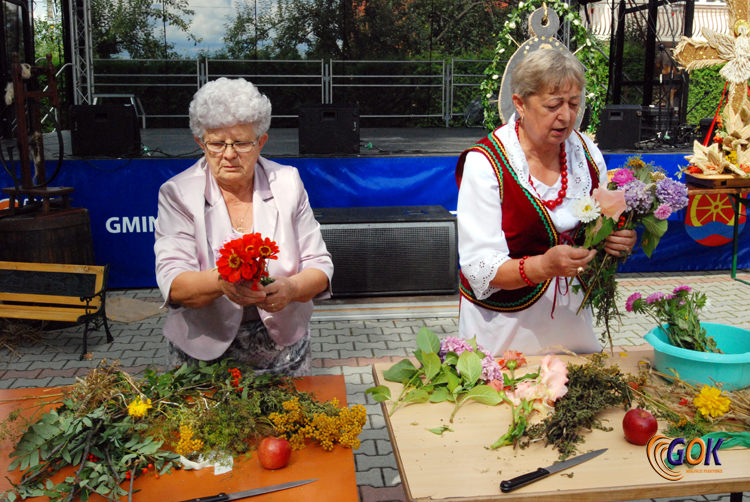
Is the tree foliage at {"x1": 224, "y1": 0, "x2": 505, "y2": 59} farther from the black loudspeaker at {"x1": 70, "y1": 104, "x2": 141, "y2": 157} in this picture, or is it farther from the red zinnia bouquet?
the red zinnia bouquet

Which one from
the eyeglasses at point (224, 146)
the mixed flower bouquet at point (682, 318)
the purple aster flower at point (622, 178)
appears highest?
the eyeglasses at point (224, 146)

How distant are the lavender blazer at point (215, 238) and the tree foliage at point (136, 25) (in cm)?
1426

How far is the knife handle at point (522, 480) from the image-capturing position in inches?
58.7

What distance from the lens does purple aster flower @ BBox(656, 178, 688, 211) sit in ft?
6.11

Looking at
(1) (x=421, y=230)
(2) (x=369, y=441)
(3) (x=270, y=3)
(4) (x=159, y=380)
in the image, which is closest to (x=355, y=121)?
(1) (x=421, y=230)

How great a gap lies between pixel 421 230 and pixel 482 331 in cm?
325

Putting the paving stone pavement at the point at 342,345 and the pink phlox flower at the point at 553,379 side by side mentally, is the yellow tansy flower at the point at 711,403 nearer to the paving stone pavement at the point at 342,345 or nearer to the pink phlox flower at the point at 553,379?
the pink phlox flower at the point at 553,379

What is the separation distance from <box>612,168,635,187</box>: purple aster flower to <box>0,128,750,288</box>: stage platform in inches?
183

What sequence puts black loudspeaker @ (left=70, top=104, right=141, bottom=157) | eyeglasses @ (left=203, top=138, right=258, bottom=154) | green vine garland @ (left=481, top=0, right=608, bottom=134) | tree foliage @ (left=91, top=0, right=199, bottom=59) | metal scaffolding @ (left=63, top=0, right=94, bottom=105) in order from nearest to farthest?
eyeglasses @ (left=203, top=138, right=258, bottom=154), green vine garland @ (left=481, top=0, right=608, bottom=134), black loudspeaker @ (left=70, top=104, right=141, bottom=157), metal scaffolding @ (left=63, top=0, right=94, bottom=105), tree foliage @ (left=91, top=0, right=199, bottom=59)

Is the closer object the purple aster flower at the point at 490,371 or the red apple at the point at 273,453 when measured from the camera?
the red apple at the point at 273,453

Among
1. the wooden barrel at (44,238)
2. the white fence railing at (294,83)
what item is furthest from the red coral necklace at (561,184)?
the white fence railing at (294,83)

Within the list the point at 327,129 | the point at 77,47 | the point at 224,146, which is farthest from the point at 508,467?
the point at 77,47

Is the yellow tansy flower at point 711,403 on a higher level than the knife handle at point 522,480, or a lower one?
higher

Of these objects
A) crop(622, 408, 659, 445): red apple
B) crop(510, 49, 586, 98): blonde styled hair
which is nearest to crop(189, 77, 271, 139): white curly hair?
crop(510, 49, 586, 98): blonde styled hair
